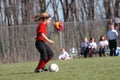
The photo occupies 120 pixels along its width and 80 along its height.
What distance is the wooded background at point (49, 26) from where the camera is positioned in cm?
2808

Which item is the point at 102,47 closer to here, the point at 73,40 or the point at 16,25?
the point at 73,40

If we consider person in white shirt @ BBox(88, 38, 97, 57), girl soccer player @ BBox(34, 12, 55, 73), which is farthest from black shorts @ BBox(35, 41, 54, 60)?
person in white shirt @ BBox(88, 38, 97, 57)

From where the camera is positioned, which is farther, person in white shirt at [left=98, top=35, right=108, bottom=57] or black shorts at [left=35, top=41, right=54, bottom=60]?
person in white shirt at [left=98, top=35, right=108, bottom=57]

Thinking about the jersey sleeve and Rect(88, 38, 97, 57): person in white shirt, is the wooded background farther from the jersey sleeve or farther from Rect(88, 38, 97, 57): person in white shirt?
the jersey sleeve

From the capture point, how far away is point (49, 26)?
28.9 metres

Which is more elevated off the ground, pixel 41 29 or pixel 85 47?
pixel 41 29

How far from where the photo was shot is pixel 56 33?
28375mm

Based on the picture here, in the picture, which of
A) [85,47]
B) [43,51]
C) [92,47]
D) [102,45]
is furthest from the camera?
[85,47]

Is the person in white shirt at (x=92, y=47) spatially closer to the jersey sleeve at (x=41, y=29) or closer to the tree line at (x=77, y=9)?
the tree line at (x=77, y=9)

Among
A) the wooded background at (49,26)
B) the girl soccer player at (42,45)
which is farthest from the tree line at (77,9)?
the girl soccer player at (42,45)

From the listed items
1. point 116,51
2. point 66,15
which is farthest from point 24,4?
point 116,51

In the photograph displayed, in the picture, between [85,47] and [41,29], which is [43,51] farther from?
[85,47]

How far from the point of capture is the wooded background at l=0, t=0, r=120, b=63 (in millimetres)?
28078

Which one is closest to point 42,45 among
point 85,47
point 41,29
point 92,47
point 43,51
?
point 43,51
